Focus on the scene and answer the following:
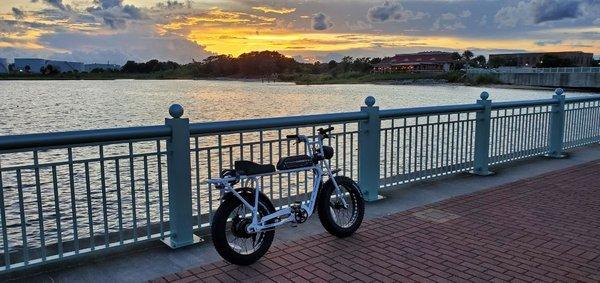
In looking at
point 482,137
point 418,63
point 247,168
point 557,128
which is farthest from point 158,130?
point 418,63

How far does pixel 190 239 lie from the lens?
4973 mm

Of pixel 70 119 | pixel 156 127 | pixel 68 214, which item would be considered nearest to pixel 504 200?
pixel 156 127

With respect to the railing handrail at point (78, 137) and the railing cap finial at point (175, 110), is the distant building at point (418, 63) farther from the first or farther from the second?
the railing handrail at point (78, 137)

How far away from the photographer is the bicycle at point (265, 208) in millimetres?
4324

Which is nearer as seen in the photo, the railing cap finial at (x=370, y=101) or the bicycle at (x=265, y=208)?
the bicycle at (x=265, y=208)

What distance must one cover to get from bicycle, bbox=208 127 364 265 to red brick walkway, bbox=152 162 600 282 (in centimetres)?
16

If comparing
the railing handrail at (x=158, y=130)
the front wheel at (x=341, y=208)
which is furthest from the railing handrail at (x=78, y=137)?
the front wheel at (x=341, y=208)

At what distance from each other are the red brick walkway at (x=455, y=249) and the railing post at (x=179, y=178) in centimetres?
58

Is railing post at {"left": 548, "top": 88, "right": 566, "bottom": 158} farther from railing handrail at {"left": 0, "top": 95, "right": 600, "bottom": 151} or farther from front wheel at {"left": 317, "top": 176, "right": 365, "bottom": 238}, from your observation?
front wheel at {"left": 317, "top": 176, "right": 365, "bottom": 238}

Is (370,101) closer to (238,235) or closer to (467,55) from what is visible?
(238,235)

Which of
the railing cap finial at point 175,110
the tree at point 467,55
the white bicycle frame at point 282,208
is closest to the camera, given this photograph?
the white bicycle frame at point 282,208

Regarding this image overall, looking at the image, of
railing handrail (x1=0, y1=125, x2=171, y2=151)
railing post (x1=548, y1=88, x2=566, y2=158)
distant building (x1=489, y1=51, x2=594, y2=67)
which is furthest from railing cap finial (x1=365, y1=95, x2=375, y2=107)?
distant building (x1=489, y1=51, x2=594, y2=67)

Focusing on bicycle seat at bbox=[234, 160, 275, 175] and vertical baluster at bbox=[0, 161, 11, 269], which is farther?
bicycle seat at bbox=[234, 160, 275, 175]

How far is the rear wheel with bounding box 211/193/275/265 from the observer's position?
4301mm
